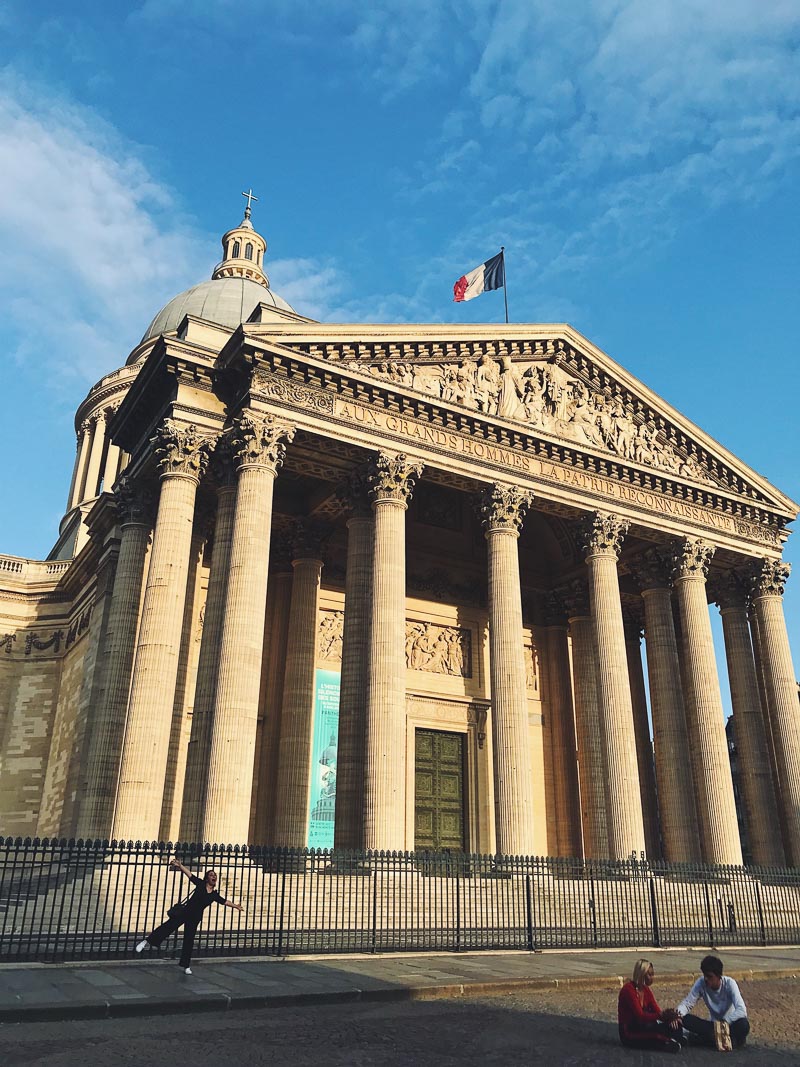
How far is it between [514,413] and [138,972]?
18.7m

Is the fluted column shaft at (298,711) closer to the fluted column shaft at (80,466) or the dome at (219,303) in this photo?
the dome at (219,303)

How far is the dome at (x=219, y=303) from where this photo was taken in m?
48.1

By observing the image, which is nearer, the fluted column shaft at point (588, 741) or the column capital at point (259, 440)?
the column capital at point (259, 440)

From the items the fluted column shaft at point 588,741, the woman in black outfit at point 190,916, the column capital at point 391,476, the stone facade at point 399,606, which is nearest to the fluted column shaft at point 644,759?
the stone facade at point 399,606

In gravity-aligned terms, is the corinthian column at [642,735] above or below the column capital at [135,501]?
below

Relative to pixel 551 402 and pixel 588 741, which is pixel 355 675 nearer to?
pixel 551 402

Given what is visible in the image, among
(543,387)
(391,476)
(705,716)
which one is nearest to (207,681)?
(391,476)

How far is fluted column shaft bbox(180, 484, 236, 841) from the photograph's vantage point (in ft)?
62.3

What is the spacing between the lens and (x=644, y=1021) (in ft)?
25.5

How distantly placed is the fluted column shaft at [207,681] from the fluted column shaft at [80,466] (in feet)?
107

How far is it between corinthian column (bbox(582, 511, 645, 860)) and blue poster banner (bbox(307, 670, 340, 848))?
24.6ft

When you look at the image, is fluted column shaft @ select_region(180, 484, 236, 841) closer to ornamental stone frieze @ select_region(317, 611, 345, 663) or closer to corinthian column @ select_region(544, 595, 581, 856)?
ornamental stone frieze @ select_region(317, 611, 345, 663)

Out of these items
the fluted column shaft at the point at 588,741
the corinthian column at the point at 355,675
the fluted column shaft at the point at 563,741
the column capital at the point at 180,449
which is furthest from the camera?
the fluted column shaft at the point at 563,741

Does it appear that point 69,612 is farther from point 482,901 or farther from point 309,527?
point 482,901
